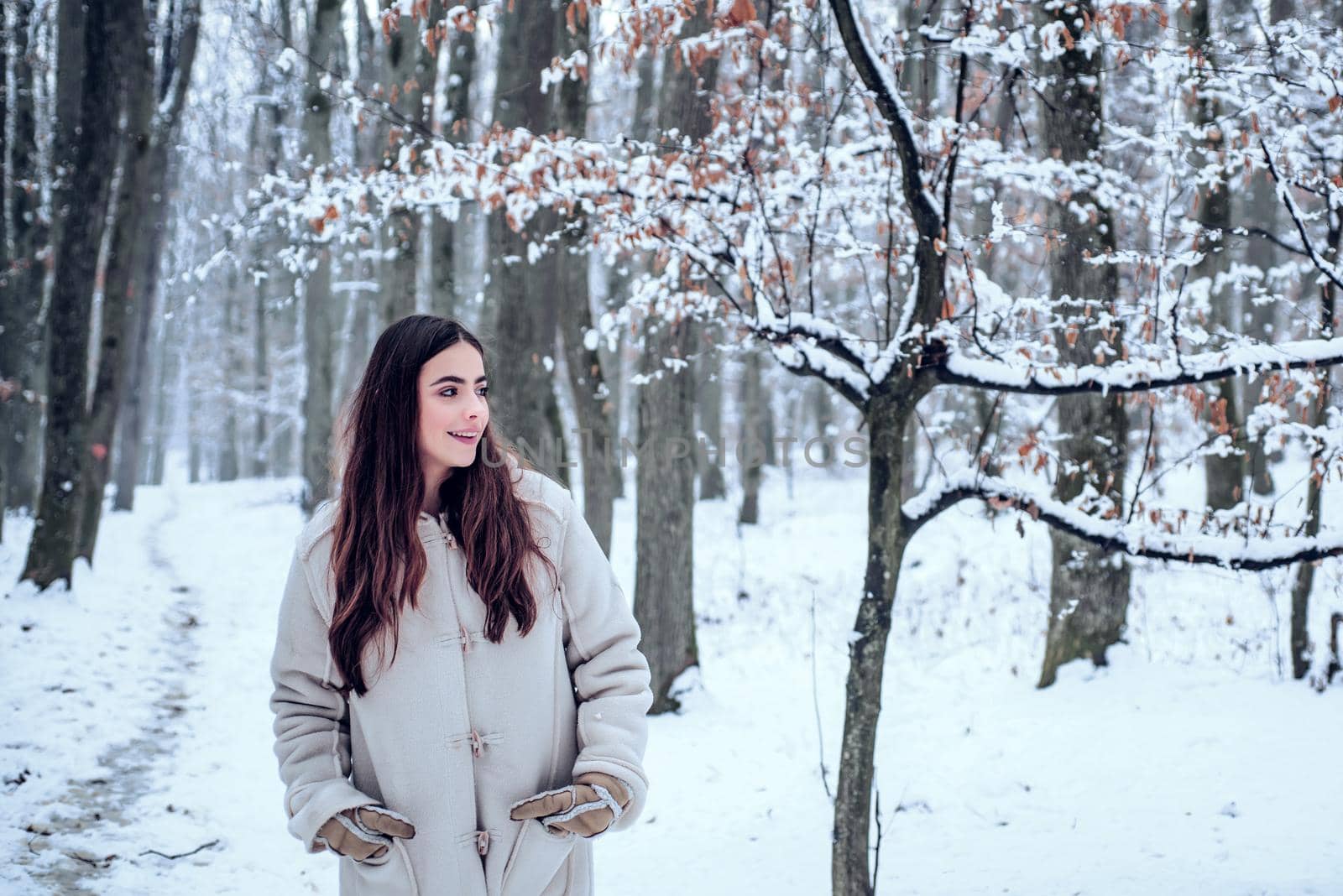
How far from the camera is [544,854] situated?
221 centimetres

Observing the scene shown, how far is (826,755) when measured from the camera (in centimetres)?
638

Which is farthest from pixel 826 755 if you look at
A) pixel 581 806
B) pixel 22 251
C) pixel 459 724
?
pixel 22 251

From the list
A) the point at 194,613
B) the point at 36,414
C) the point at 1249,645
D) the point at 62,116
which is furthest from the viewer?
the point at 36,414

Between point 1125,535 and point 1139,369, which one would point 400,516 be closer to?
point 1139,369

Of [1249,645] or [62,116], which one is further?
[62,116]

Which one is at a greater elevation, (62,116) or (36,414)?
(62,116)

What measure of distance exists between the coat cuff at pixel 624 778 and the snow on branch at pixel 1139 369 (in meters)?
2.00

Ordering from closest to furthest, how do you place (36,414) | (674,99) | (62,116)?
(674,99) → (62,116) → (36,414)

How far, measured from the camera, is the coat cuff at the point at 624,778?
218 cm

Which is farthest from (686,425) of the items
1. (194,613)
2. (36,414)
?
(36,414)

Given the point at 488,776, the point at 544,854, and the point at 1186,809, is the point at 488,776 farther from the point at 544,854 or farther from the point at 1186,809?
the point at 1186,809

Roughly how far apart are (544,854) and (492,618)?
22.6 inches

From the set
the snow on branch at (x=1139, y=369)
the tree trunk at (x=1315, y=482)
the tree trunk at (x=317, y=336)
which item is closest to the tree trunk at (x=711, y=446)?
the tree trunk at (x=317, y=336)

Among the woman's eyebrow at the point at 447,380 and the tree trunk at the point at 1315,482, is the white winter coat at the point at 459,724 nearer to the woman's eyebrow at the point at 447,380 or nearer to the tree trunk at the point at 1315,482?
the woman's eyebrow at the point at 447,380
